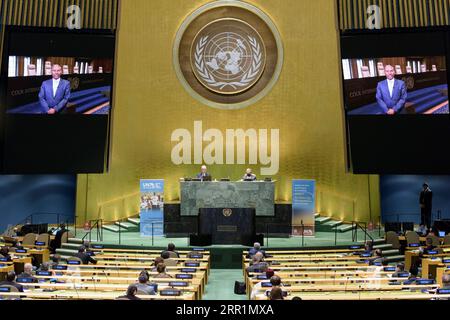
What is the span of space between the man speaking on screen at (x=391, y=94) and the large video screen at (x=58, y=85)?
8.75 m

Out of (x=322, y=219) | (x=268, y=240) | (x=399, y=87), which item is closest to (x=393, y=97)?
(x=399, y=87)

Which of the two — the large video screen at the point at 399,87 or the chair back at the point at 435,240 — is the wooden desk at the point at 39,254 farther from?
the large video screen at the point at 399,87

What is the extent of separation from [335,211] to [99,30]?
999cm

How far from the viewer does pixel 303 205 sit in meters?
16.9

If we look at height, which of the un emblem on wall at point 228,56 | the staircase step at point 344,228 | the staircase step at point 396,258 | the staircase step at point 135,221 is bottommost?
A: the staircase step at point 396,258

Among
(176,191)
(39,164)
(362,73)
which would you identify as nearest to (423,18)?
(362,73)

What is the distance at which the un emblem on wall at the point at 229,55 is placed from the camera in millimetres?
19922

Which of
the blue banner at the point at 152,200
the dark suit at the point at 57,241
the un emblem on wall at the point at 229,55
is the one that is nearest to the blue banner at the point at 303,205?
the blue banner at the point at 152,200

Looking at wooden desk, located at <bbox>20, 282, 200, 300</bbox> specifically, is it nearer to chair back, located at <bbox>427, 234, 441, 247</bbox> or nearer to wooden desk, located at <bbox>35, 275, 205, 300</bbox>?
wooden desk, located at <bbox>35, 275, 205, 300</bbox>

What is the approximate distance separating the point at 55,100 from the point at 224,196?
252 inches

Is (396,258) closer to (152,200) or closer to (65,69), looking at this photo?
(152,200)

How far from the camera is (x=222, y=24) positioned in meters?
20.0

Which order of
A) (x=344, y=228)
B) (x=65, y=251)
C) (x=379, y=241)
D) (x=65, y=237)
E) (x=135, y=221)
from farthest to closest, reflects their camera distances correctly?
(x=135, y=221)
(x=344, y=228)
(x=379, y=241)
(x=65, y=237)
(x=65, y=251)

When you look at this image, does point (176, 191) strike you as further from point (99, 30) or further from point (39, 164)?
point (99, 30)
